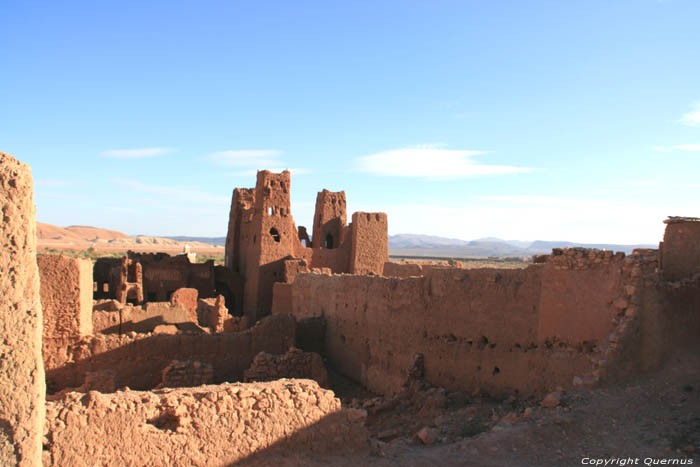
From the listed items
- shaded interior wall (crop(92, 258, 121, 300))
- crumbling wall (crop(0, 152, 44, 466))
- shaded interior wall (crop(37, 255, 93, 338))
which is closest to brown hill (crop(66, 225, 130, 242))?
shaded interior wall (crop(92, 258, 121, 300))

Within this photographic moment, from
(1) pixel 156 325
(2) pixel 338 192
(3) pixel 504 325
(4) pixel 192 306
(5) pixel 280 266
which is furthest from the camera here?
(2) pixel 338 192

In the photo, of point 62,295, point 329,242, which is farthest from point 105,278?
point 62,295

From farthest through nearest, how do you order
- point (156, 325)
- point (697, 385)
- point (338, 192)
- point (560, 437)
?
point (338, 192) < point (156, 325) < point (697, 385) < point (560, 437)

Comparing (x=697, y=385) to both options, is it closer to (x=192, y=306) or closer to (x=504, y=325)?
(x=504, y=325)

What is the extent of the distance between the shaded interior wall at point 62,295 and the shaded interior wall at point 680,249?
1054cm

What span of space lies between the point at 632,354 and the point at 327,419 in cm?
507

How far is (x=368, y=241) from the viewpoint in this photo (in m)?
27.2

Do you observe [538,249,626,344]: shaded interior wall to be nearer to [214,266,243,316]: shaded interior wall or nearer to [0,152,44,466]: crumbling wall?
[0,152,44,466]: crumbling wall

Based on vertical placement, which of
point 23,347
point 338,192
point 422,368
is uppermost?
point 338,192

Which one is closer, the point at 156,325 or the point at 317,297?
the point at 156,325

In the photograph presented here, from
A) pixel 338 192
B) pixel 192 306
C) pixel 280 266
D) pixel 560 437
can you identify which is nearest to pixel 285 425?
pixel 560 437

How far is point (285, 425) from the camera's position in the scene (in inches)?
274

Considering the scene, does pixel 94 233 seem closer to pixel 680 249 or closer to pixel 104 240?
pixel 104 240

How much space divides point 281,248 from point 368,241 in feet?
12.8
